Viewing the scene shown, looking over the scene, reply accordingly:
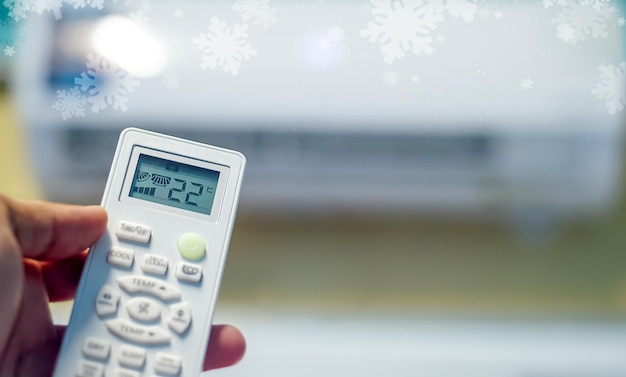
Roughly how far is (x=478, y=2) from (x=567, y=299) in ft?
1.09

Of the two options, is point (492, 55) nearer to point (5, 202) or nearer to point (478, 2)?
point (478, 2)

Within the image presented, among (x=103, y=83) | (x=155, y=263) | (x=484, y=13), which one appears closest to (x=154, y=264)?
(x=155, y=263)

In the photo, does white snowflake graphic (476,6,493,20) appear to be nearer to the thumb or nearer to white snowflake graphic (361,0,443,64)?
white snowflake graphic (361,0,443,64)

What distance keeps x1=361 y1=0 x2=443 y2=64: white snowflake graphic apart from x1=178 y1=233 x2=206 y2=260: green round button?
0.92 feet

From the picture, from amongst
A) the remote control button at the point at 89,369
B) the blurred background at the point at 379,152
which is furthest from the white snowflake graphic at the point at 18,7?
the remote control button at the point at 89,369

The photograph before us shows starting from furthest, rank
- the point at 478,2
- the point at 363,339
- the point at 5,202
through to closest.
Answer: the point at 363,339 < the point at 478,2 < the point at 5,202

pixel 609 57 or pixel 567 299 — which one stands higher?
pixel 609 57

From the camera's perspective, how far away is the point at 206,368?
0.49 metres

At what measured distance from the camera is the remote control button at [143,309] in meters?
0.41

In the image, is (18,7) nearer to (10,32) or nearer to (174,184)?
(10,32)

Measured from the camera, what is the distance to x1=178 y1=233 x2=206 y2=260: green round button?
1.41 feet

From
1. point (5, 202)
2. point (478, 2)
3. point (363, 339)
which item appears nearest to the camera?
point (5, 202)

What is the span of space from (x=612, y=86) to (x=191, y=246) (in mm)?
446

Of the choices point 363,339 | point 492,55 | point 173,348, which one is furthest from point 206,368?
point 492,55
